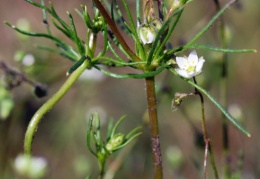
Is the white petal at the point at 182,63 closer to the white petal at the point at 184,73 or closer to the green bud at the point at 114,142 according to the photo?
the white petal at the point at 184,73

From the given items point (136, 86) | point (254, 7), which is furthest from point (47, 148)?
point (254, 7)

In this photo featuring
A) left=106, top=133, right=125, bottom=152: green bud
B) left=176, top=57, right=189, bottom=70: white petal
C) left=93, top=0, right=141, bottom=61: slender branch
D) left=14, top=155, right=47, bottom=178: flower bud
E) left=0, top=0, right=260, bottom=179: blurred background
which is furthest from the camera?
left=0, top=0, right=260, bottom=179: blurred background

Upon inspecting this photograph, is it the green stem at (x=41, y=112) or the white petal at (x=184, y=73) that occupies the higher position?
the white petal at (x=184, y=73)

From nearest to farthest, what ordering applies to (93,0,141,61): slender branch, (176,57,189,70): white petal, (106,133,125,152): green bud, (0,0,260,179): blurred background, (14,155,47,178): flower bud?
(93,0,141,61): slender branch
(176,57,189,70): white petal
(106,133,125,152): green bud
(14,155,47,178): flower bud
(0,0,260,179): blurred background

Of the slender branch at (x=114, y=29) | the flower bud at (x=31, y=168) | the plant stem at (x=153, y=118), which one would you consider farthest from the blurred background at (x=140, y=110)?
the slender branch at (x=114, y=29)

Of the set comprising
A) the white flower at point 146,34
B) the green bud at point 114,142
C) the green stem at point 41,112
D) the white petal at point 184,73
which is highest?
the white flower at point 146,34

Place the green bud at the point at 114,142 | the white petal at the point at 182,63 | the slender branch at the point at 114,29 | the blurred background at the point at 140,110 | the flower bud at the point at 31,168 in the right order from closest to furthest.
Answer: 1. the slender branch at the point at 114,29
2. the white petal at the point at 182,63
3. the green bud at the point at 114,142
4. the flower bud at the point at 31,168
5. the blurred background at the point at 140,110

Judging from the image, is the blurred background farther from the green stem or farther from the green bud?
the green stem

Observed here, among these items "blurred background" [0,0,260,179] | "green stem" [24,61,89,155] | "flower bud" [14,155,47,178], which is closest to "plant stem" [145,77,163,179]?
"green stem" [24,61,89,155]
